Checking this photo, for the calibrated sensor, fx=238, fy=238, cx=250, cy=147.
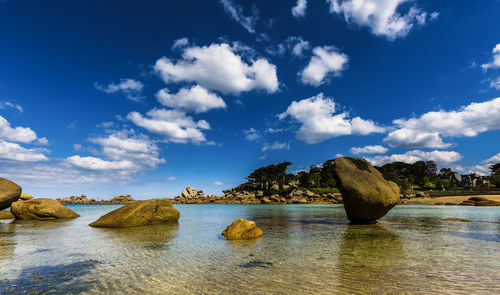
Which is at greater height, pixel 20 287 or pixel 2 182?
pixel 2 182

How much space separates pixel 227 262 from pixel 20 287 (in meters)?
4.60

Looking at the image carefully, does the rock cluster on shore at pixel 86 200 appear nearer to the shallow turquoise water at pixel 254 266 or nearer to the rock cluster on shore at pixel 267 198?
the rock cluster on shore at pixel 267 198

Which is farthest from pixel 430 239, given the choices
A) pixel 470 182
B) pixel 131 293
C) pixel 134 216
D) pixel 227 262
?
pixel 470 182

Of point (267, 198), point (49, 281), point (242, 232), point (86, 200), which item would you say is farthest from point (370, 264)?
point (86, 200)

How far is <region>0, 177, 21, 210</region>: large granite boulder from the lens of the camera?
797 inches

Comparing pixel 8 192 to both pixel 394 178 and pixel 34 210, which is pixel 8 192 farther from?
pixel 394 178

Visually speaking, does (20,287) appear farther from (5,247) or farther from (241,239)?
(241,239)

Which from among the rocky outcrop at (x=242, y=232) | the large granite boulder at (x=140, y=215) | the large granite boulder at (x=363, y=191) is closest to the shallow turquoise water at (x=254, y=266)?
the rocky outcrop at (x=242, y=232)

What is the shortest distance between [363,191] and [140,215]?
1470 cm

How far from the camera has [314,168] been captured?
12962 cm

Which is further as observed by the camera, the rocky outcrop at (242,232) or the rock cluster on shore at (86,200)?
the rock cluster on shore at (86,200)

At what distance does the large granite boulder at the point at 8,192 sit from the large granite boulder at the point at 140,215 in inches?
436

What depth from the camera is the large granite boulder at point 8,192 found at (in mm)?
20250

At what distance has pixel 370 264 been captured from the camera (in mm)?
6512
